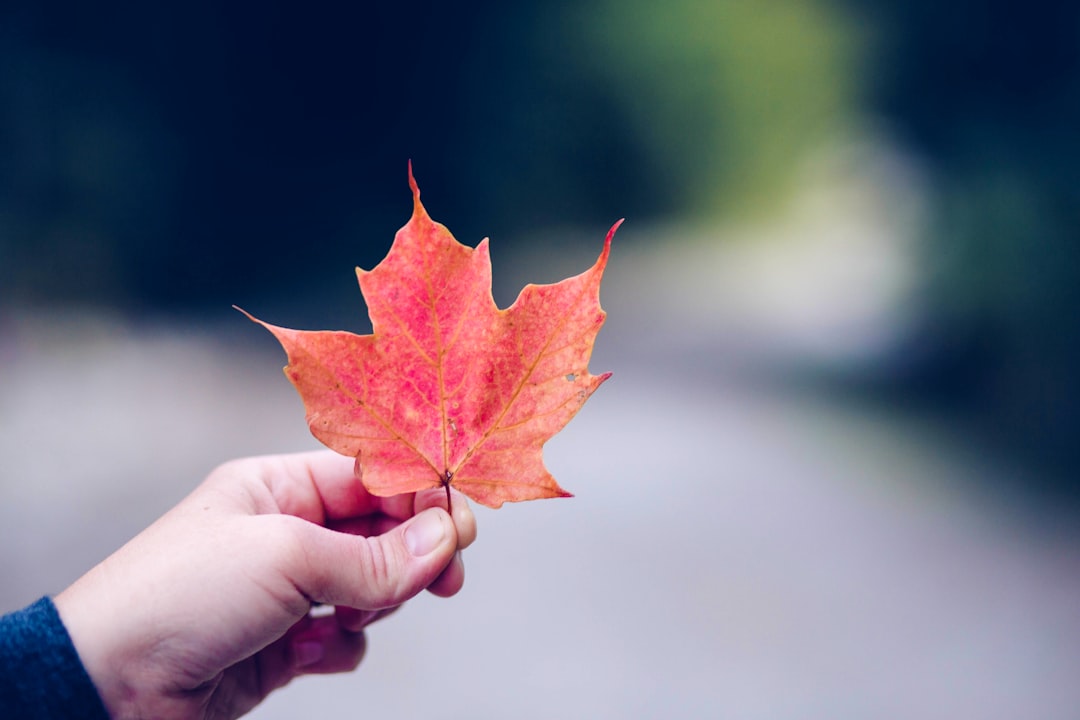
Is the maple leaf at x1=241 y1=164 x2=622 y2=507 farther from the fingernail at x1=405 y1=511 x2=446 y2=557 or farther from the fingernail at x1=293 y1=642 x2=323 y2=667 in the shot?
the fingernail at x1=293 y1=642 x2=323 y2=667

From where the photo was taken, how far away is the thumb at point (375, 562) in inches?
28.3

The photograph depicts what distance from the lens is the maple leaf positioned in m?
0.68

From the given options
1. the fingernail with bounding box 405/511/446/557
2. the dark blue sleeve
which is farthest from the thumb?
the dark blue sleeve

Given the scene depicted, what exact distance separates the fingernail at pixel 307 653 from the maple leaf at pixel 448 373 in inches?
18.8

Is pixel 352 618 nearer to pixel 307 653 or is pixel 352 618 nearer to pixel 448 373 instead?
pixel 307 653

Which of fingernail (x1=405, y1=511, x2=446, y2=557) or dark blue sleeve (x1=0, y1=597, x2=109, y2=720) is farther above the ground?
fingernail (x1=405, y1=511, x2=446, y2=557)

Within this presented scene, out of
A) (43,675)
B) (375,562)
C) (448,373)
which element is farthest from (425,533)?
(43,675)

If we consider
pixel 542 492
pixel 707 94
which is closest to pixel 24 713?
pixel 542 492

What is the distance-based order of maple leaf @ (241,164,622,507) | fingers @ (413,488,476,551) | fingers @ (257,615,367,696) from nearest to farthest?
maple leaf @ (241,164,622,507)
fingers @ (413,488,476,551)
fingers @ (257,615,367,696)

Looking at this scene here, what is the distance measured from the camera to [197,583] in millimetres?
703

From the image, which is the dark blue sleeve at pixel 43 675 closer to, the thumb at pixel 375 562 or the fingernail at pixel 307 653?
the thumb at pixel 375 562

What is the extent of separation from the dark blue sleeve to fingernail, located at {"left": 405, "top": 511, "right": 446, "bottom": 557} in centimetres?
32

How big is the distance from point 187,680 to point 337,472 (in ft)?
1.01

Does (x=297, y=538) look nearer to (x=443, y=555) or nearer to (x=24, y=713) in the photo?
(x=443, y=555)
